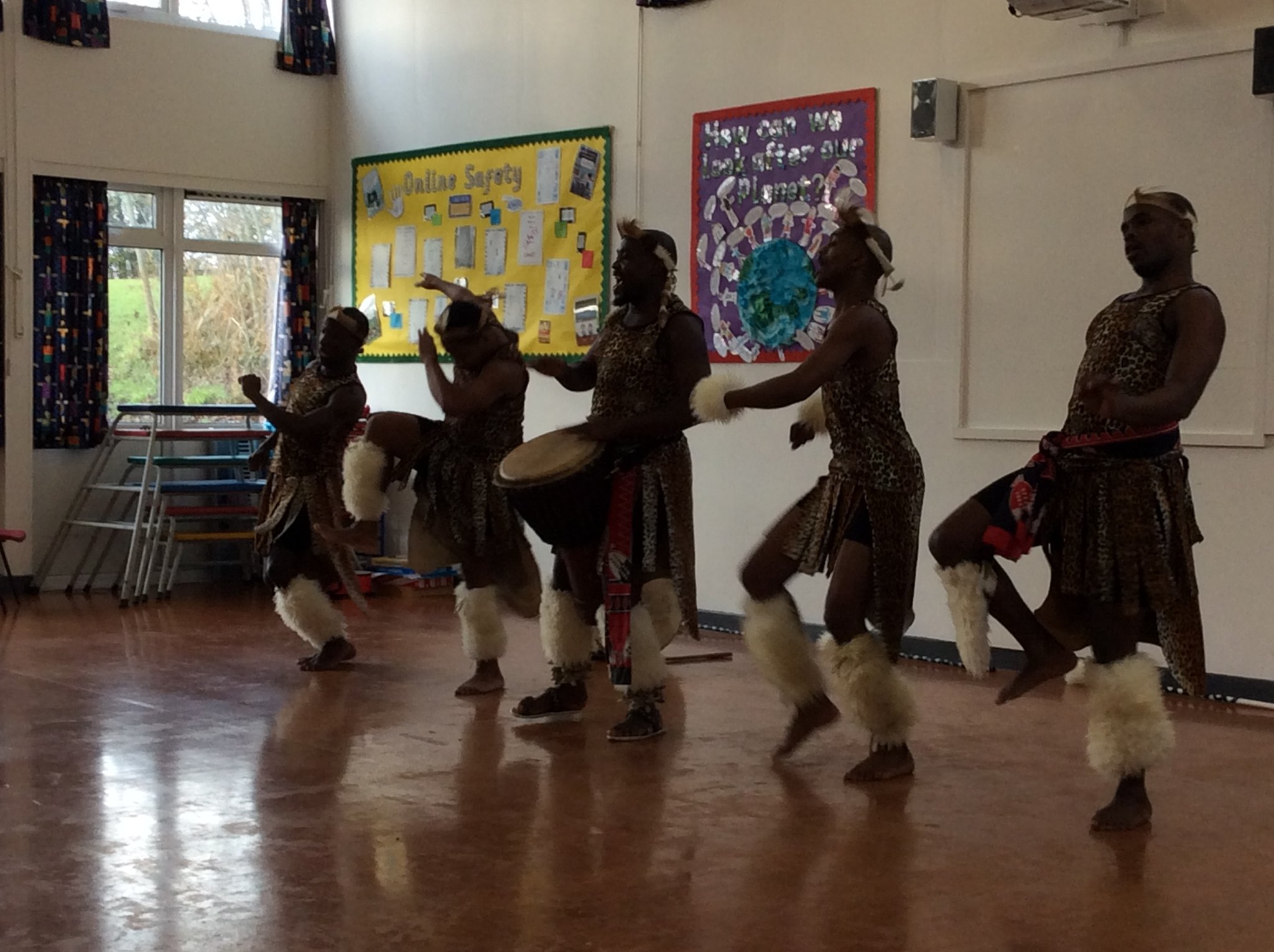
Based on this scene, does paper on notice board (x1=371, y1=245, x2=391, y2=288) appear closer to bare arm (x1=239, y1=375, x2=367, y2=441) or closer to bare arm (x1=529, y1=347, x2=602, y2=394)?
bare arm (x1=239, y1=375, x2=367, y2=441)

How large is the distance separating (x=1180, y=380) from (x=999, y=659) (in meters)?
3.25

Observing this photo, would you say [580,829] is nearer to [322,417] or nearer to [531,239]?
[322,417]

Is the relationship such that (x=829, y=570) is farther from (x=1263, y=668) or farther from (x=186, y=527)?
(x=186, y=527)

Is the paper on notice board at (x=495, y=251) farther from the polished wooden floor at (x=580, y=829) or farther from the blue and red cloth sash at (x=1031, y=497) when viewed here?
the blue and red cloth sash at (x=1031, y=497)

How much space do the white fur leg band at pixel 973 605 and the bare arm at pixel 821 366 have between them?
23.3 inches

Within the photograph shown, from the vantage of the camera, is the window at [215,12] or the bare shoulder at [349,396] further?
the window at [215,12]

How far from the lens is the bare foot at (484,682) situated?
229 inches

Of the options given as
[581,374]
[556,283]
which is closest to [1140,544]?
[581,374]

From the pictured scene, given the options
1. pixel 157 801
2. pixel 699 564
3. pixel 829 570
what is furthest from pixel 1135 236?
pixel 699 564

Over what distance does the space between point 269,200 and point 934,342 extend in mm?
5043

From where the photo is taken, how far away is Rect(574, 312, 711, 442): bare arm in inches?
187

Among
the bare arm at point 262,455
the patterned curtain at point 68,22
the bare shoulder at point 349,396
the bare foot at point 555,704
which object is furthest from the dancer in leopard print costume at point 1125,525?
the patterned curtain at point 68,22

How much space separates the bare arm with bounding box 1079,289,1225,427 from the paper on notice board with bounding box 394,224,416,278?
21.5ft

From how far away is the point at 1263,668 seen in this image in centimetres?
590
